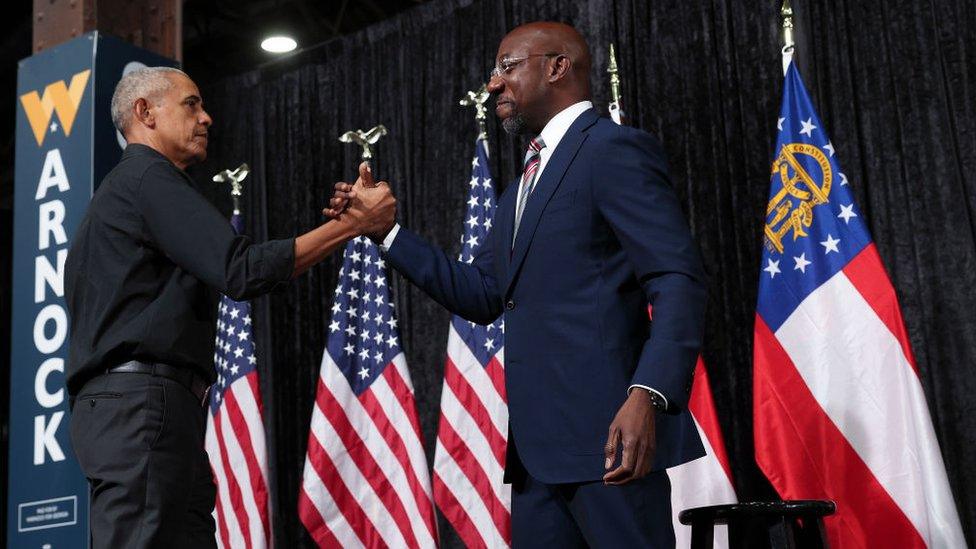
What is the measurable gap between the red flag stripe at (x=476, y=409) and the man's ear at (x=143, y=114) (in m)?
2.09

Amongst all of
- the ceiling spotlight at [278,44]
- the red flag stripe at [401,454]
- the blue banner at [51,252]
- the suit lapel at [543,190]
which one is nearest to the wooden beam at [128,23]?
the blue banner at [51,252]

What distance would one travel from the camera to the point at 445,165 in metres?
5.12

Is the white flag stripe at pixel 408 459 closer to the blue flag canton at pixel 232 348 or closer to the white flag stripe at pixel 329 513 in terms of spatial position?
the white flag stripe at pixel 329 513

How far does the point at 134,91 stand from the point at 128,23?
176 centimetres

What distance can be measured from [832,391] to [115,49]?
2594 millimetres

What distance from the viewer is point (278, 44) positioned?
691 cm

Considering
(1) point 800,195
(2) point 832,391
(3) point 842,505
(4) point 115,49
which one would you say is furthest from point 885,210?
(4) point 115,49

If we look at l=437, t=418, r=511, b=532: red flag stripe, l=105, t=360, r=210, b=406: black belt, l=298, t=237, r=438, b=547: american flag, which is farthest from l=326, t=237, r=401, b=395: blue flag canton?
l=105, t=360, r=210, b=406: black belt

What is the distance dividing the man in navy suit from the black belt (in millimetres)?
635

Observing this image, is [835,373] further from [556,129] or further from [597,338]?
[597,338]

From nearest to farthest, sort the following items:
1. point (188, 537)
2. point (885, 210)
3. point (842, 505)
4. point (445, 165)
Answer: point (188, 537) → point (842, 505) → point (885, 210) → point (445, 165)

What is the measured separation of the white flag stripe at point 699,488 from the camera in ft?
11.7

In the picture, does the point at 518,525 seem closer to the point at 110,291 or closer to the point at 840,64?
the point at 110,291

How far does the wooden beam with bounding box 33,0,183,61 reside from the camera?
3.93 metres
